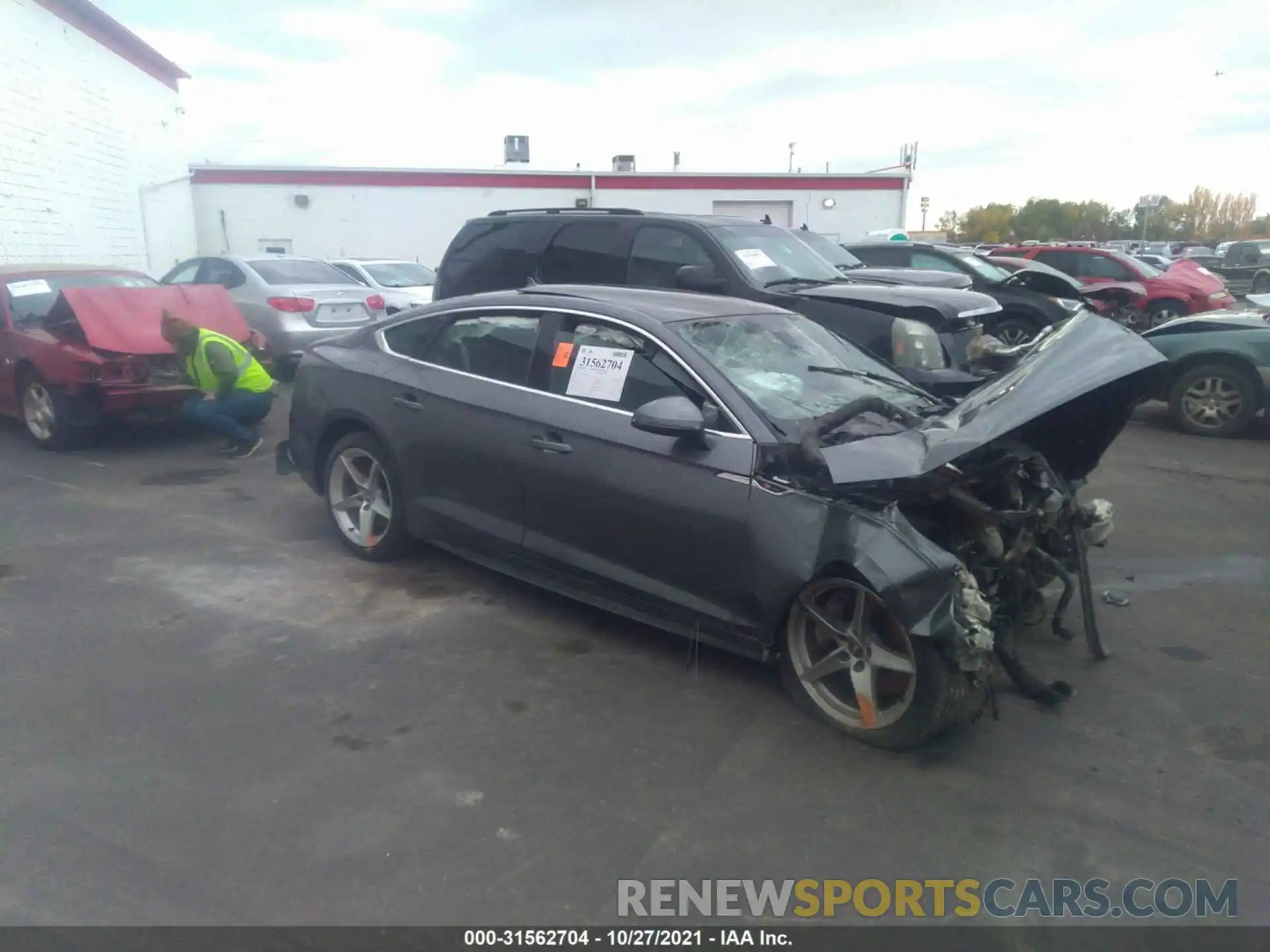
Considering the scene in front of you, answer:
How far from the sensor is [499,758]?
3746 millimetres

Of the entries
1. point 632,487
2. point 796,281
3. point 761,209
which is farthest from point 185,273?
point 761,209

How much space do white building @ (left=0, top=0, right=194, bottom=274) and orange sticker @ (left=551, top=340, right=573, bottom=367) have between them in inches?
512

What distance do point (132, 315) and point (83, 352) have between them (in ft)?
1.89

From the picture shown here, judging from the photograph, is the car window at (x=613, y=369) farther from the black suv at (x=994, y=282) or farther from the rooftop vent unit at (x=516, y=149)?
the rooftop vent unit at (x=516, y=149)

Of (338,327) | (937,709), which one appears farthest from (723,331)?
(338,327)

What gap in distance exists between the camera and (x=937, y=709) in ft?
11.8

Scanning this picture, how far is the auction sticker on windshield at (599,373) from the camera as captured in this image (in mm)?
4574

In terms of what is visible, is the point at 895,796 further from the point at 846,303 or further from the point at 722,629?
the point at 846,303

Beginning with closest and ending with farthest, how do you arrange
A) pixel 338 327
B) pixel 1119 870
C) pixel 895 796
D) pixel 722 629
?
1. pixel 1119 870
2. pixel 895 796
3. pixel 722 629
4. pixel 338 327

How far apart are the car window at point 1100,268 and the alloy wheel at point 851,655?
1621 cm

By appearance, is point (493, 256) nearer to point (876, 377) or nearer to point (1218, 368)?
point (876, 377)

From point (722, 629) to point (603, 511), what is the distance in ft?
2.53

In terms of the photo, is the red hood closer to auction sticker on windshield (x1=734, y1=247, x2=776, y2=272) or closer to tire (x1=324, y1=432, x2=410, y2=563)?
auction sticker on windshield (x1=734, y1=247, x2=776, y2=272)

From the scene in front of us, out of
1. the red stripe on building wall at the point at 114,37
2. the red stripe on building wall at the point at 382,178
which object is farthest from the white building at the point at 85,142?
the red stripe on building wall at the point at 382,178
